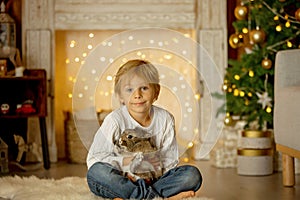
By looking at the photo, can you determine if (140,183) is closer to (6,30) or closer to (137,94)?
(137,94)

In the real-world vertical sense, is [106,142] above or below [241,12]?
below

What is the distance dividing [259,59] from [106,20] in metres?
0.99

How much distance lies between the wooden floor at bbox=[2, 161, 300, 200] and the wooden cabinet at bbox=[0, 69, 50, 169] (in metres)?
0.18

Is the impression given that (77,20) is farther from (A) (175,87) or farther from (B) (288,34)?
(A) (175,87)

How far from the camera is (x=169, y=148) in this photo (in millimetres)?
2199

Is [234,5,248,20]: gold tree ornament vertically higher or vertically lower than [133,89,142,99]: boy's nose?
higher

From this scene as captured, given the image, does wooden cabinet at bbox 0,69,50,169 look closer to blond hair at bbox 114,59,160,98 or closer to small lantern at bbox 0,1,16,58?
small lantern at bbox 0,1,16,58

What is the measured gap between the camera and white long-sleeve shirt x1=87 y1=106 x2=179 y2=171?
2.18 m

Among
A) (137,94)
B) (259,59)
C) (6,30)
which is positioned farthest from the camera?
(6,30)

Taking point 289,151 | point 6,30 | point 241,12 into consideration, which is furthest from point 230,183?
point 6,30

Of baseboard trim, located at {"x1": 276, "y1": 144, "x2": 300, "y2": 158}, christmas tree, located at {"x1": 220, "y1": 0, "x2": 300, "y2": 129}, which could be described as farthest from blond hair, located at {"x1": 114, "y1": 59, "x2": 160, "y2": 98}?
christmas tree, located at {"x1": 220, "y1": 0, "x2": 300, "y2": 129}

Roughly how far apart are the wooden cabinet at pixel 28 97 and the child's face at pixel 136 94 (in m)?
1.43

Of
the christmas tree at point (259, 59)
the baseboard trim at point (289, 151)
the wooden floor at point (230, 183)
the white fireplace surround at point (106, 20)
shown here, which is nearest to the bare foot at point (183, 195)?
the wooden floor at point (230, 183)

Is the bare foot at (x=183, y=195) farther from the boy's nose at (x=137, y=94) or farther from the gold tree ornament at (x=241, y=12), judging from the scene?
the gold tree ornament at (x=241, y=12)
